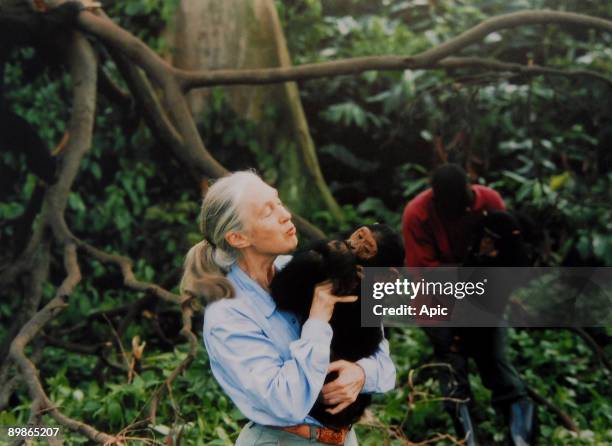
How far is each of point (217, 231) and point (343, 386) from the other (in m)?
0.34

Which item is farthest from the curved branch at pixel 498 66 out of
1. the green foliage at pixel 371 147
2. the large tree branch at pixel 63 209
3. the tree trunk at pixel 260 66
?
the large tree branch at pixel 63 209

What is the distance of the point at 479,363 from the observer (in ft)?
8.65

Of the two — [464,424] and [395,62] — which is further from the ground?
[395,62]

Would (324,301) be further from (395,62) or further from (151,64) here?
(151,64)

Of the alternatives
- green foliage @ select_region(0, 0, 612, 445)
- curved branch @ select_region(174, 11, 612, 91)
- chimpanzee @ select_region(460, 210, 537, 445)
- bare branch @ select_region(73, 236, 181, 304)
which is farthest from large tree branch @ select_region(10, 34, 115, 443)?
chimpanzee @ select_region(460, 210, 537, 445)

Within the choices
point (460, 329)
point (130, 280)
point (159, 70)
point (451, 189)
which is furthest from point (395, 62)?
point (130, 280)

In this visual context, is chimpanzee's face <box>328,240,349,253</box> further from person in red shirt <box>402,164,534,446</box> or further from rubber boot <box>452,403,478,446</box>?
rubber boot <box>452,403,478,446</box>

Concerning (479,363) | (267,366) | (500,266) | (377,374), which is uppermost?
(267,366)

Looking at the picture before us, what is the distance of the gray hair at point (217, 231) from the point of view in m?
1.41

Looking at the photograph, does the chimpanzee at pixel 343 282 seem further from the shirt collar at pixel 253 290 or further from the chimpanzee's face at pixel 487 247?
the chimpanzee's face at pixel 487 247

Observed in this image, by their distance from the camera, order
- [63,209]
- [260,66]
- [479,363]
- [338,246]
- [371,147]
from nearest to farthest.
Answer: [338,246]
[479,363]
[63,209]
[260,66]
[371,147]

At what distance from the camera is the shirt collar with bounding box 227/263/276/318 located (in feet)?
4.60

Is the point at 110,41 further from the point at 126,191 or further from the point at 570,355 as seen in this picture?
the point at 570,355

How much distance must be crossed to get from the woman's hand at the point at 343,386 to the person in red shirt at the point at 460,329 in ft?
3.83
